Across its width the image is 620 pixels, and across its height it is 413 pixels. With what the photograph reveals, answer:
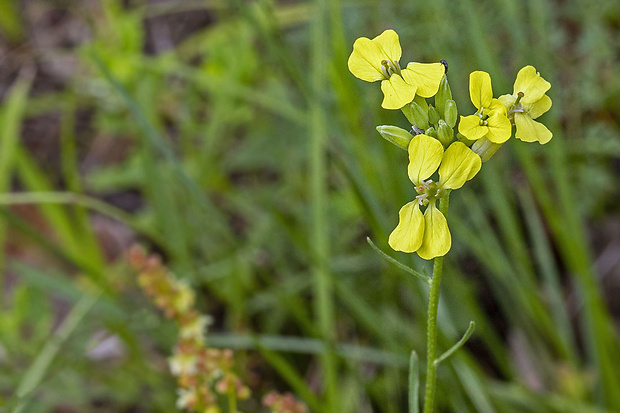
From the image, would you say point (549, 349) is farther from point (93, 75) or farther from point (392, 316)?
point (93, 75)

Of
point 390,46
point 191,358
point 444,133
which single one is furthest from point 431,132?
point 191,358

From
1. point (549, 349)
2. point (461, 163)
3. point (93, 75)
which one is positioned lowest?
point (461, 163)

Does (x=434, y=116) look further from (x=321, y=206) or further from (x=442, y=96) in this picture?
(x=321, y=206)

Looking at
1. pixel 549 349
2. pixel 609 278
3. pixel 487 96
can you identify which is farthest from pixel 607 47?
pixel 487 96

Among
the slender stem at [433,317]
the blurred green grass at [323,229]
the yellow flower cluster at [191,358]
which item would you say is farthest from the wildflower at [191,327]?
the slender stem at [433,317]

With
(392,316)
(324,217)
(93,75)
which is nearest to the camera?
(324,217)

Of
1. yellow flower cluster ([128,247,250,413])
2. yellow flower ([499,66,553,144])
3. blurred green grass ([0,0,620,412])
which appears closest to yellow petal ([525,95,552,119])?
yellow flower ([499,66,553,144])

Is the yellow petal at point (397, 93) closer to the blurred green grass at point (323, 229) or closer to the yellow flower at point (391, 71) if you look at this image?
the yellow flower at point (391, 71)
